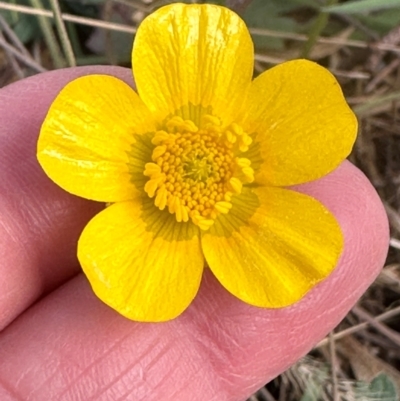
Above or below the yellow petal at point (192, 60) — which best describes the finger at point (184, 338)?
below

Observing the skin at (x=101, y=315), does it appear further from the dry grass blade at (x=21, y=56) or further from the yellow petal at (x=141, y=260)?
the dry grass blade at (x=21, y=56)

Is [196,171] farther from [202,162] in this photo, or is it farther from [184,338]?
[184,338]

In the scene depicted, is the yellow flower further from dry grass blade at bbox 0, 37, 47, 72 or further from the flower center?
dry grass blade at bbox 0, 37, 47, 72

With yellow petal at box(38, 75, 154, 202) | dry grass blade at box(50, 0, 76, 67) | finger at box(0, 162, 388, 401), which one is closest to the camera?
yellow petal at box(38, 75, 154, 202)

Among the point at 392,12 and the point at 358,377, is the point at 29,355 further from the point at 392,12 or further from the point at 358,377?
the point at 392,12

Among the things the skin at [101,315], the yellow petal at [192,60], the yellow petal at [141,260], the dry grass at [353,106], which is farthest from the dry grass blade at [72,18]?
the yellow petal at [141,260]

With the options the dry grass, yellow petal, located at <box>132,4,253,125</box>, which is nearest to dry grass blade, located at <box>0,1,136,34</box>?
the dry grass
